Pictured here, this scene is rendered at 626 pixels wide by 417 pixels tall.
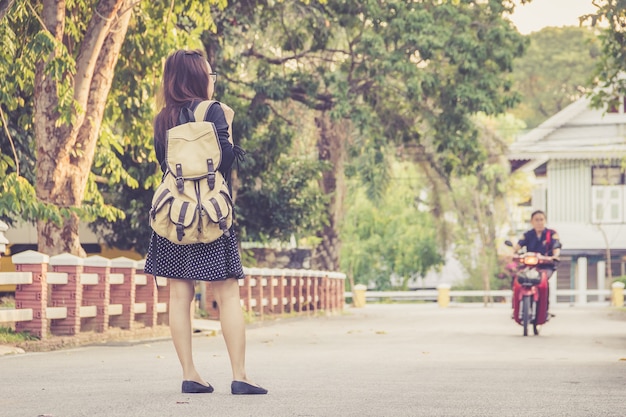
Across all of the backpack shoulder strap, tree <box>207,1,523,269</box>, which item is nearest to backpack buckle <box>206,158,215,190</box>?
the backpack shoulder strap

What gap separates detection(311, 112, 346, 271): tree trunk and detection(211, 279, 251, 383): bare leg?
80.0 feet

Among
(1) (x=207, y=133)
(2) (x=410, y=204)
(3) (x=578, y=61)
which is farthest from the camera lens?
(3) (x=578, y=61)

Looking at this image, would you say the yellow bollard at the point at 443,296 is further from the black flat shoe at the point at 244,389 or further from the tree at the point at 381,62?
the black flat shoe at the point at 244,389

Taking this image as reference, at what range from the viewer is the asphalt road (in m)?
7.59

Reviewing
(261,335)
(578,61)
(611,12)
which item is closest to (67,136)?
(261,335)

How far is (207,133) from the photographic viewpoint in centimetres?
788

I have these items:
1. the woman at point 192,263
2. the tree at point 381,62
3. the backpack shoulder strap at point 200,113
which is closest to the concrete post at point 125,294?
the woman at point 192,263

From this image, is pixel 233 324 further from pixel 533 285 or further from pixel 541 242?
pixel 541 242

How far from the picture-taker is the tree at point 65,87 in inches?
649

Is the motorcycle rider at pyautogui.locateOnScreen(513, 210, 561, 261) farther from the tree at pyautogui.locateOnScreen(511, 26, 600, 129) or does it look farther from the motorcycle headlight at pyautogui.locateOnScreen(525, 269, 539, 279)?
the tree at pyautogui.locateOnScreen(511, 26, 600, 129)

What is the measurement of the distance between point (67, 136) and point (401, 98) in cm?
1447

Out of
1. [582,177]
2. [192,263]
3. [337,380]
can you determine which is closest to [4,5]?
[337,380]

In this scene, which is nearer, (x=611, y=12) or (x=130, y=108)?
(x=611, y=12)

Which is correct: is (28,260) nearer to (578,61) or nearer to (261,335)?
(261,335)
